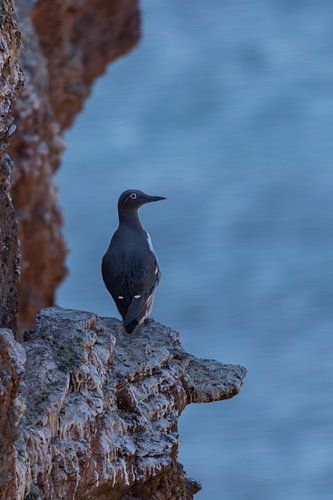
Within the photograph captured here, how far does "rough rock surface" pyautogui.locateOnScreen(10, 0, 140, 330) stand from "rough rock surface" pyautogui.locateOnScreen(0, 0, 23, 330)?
12.0 metres

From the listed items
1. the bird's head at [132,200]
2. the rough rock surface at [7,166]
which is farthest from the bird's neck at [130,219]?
the rough rock surface at [7,166]

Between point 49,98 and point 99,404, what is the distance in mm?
19209

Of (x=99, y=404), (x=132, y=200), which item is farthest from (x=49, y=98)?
(x=99, y=404)

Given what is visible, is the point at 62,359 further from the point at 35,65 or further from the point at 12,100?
the point at 35,65

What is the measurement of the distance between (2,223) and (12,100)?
34.5 inches

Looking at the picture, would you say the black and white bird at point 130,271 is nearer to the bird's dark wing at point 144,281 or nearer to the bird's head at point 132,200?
the bird's dark wing at point 144,281

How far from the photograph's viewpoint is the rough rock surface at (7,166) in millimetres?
10547

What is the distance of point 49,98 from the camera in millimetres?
29703

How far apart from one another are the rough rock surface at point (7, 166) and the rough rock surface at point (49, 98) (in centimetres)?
1203

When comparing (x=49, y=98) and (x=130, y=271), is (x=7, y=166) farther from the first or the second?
(x=49, y=98)

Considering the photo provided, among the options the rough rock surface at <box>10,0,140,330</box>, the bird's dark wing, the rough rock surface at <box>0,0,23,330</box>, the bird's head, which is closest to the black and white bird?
the bird's dark wing

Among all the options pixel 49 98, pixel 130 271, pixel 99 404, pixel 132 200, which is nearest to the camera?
pixel 99 404

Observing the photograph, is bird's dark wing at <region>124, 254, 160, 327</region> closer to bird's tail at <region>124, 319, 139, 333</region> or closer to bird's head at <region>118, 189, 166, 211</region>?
bird's tail at <region>124, 319, 139, 333</region>

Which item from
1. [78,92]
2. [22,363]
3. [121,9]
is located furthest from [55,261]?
[22,363]
